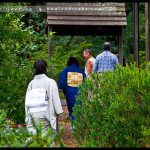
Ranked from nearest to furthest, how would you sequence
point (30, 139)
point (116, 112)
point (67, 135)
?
point (30, 139), point (116, 112), point (67, 135)

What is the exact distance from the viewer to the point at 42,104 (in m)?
4.77

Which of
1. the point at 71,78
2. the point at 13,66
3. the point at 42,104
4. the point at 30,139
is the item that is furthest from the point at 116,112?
the point at 71,78

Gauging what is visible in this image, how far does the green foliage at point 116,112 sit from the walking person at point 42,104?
0.34 metres

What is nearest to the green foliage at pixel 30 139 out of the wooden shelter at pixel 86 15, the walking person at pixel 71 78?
the walking person at pixel 71 78

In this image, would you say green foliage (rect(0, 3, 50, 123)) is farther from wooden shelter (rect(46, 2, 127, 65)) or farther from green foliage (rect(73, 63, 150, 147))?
wooden shelter (rect(46, 2, 127, 65))

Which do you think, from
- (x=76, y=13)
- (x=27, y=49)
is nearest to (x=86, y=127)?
(x=27, y=49)

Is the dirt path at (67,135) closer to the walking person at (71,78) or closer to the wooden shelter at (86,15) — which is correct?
the walking person at (71,78)

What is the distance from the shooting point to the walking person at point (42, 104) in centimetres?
476

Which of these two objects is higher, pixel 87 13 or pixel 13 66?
pixel 87 13

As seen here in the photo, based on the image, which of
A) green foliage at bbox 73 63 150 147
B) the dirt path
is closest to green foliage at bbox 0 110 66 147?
green foliage at bbox 73 63 150 147

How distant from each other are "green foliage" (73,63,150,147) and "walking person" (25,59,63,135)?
34cm

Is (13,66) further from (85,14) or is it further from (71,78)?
(85,14)

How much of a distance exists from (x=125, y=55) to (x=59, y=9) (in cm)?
780

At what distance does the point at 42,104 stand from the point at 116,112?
104cm
